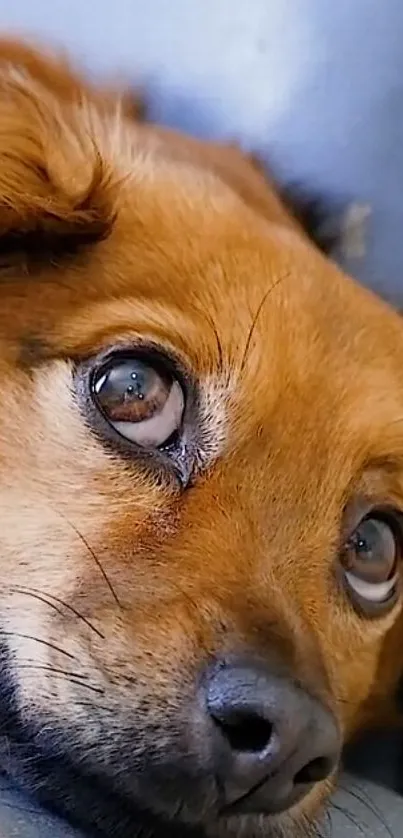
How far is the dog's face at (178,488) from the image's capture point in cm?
105

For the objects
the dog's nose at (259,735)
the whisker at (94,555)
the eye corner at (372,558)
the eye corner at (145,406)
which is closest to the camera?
the dog's nose at (259,735)

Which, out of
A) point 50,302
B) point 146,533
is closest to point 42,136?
point 50,302

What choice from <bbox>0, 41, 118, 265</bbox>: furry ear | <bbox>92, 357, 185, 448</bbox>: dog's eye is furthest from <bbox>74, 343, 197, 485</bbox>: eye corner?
<bbox>0, 41, 118, 265</bbox>: furry ear

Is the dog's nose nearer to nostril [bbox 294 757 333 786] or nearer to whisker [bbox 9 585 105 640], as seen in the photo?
nostril [bbox 294 757 333 786]

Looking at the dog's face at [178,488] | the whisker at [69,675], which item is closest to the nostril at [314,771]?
the dog's face at [178,488]

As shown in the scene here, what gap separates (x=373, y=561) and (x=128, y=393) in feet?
1.05

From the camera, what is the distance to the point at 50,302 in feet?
4.17

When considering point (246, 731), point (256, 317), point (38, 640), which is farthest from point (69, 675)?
point (256, 317)

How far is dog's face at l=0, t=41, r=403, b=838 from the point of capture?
3.43 ft

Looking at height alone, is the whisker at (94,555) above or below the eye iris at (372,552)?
below

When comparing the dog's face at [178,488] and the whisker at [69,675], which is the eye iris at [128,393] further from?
the whisker at [69,675]

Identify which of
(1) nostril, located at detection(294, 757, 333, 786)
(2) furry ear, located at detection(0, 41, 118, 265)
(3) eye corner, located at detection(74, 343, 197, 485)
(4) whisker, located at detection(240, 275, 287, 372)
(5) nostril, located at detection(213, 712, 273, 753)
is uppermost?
(2) furry ear, located at detection(0, 41, 118, 265)

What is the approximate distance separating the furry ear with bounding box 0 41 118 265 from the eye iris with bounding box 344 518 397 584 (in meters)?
0.38

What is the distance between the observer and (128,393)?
1.23m
